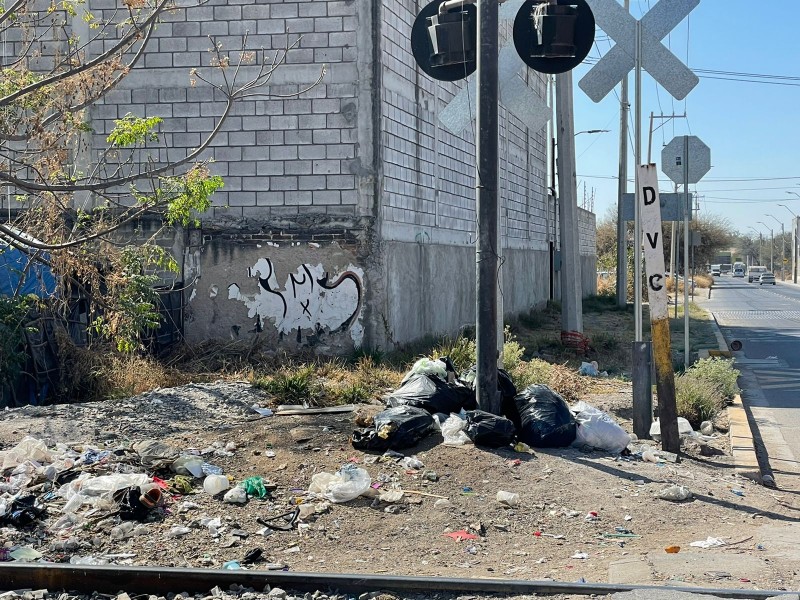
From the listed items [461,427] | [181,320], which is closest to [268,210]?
[181,320]

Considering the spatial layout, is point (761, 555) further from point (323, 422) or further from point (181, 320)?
point (181, 320)

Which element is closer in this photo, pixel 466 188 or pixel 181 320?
pixel 181 320

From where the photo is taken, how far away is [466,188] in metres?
20.1

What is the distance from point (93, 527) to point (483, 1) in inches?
218

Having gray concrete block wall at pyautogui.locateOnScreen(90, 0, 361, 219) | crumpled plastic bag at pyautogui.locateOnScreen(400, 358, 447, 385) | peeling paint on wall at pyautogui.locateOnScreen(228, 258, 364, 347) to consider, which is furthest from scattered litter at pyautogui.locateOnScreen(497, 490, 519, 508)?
gray concrete block wall at pyautogui.locateOnScreen(90, 0, 361, 219)

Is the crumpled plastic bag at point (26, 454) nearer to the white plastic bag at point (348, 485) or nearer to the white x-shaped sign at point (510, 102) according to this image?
the white plastic bag at point (348, 485)

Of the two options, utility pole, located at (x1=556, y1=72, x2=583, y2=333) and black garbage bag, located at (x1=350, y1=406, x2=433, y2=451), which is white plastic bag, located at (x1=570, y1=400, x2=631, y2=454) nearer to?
black garbage bag, located at (x1=350, y1=406, x2=433, y2=451)

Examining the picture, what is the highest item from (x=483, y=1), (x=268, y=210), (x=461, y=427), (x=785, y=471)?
(x=483, y=1)

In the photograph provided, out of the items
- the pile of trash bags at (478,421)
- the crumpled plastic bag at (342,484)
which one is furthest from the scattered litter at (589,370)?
the crumpled plastic bag at (342,484)

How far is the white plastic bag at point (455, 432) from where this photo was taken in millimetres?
8120

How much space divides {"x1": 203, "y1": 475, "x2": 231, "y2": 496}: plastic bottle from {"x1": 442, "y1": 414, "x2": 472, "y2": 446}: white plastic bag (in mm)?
2021

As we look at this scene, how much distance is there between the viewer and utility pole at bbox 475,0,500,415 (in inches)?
332

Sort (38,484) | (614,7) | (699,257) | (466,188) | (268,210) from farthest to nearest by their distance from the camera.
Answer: (699,257), (466,188), (268,210), (614,7), (38,484)

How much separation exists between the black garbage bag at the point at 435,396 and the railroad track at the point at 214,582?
3.42m
